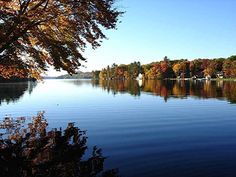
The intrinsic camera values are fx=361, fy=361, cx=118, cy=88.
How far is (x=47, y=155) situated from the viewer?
18875mm

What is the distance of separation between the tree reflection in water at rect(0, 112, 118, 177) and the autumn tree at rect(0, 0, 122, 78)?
572cm

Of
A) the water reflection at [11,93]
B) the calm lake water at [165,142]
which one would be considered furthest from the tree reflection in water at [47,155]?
the water reflection at [11,93]

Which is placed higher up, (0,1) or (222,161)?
(0,1)

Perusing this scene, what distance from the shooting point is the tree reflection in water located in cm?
1581

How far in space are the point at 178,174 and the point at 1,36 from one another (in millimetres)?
16964

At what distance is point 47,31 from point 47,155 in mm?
13030

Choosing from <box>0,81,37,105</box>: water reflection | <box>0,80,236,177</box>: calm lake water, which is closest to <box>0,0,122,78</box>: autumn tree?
<box>0,80,236,177</box>: calm lake water

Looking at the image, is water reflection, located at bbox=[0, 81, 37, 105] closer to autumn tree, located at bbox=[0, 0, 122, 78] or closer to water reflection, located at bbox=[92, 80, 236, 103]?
water reflection, located at bbox=[92, 80, 236, 103]

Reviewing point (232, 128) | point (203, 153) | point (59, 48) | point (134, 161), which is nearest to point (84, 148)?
point (134, 161)

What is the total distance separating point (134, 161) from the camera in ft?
57.6

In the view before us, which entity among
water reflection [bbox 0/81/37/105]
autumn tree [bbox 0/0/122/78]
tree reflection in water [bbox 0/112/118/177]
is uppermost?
autumn tree [bbox 0/0/122/78]

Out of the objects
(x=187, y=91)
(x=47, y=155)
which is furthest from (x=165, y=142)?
(x=187, y=91)

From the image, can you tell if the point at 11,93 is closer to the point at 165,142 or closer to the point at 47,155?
the point at 165,142

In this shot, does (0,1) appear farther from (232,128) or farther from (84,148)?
(232,128)
